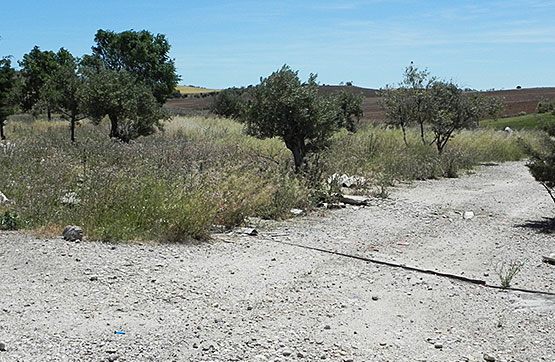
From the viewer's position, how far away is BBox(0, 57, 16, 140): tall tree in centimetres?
3164

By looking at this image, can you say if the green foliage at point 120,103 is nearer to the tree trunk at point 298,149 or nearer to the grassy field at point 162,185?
the grassy field at point 162,185

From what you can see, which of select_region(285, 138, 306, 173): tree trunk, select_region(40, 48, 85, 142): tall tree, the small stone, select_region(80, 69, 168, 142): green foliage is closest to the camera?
the small stone

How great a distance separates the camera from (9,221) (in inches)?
308

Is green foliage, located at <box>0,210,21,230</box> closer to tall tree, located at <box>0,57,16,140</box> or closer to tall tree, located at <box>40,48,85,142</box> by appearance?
tall tree, located at <box>40,48,85,142</box>

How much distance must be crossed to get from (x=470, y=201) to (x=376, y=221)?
12.2 ft

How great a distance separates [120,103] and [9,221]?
1433 centimetres

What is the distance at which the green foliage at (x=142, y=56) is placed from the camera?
1768 inches

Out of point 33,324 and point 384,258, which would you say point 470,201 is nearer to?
point 384,258

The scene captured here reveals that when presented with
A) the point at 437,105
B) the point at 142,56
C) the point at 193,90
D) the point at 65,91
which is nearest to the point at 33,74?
the point at 142,56

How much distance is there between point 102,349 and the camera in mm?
4570

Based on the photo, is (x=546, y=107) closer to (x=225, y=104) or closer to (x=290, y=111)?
(x=290, y=111)

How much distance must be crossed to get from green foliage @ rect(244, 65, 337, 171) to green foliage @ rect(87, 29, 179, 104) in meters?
32.6

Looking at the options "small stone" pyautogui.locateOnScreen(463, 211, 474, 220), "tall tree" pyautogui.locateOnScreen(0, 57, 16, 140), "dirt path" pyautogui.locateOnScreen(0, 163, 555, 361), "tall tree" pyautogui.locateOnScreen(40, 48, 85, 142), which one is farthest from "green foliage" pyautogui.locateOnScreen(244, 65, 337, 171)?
"tall tree" pyautogui.locateOnScreen(0, 57, 16, 140)

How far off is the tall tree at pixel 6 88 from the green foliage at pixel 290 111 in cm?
2245
